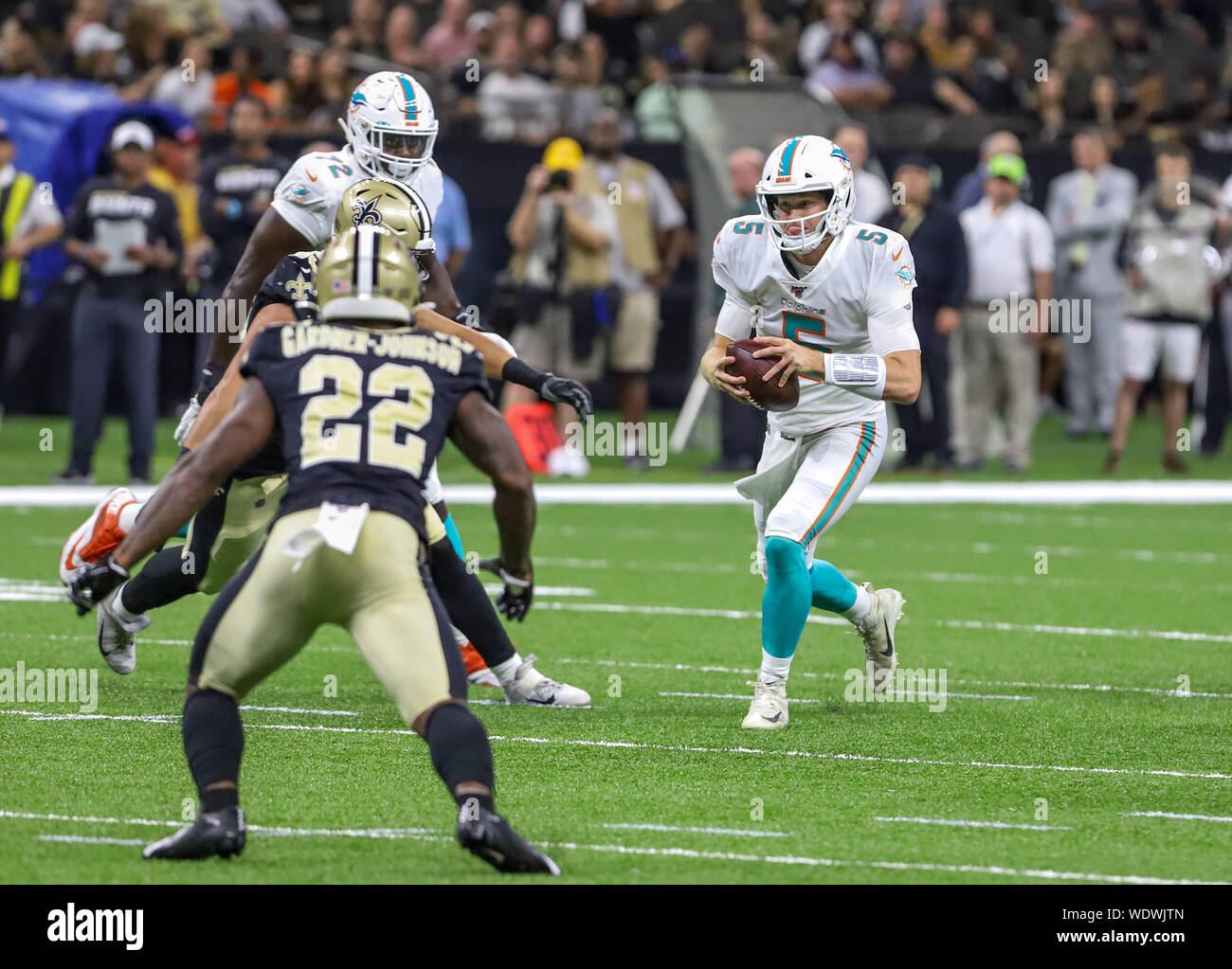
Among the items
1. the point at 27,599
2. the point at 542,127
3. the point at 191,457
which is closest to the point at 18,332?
the point at 542,127

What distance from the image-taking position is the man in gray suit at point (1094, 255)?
16.1 metres

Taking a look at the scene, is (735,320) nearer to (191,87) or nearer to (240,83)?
(191,87)

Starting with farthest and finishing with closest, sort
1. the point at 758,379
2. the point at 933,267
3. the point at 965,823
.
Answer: the point at 933,267 < the point at 758,379 < the point at 965,823

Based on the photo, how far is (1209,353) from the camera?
1638 cm

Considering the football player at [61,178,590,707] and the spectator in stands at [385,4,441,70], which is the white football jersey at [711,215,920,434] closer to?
the football player at [61,178,590,707]

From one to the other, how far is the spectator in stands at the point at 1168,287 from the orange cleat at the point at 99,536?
8.80 m

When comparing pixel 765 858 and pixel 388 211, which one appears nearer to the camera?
pixel 765 858

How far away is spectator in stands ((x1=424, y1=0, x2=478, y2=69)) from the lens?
728 inches

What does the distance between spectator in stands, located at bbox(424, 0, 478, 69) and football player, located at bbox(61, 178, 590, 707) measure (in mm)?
11954

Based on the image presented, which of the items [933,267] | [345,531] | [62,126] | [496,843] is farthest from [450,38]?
[496,843]

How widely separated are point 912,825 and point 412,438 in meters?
1.47

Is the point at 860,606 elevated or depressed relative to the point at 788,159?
depressed

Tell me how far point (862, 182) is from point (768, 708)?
8.54 meters

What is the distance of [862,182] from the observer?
14414 millimetres
